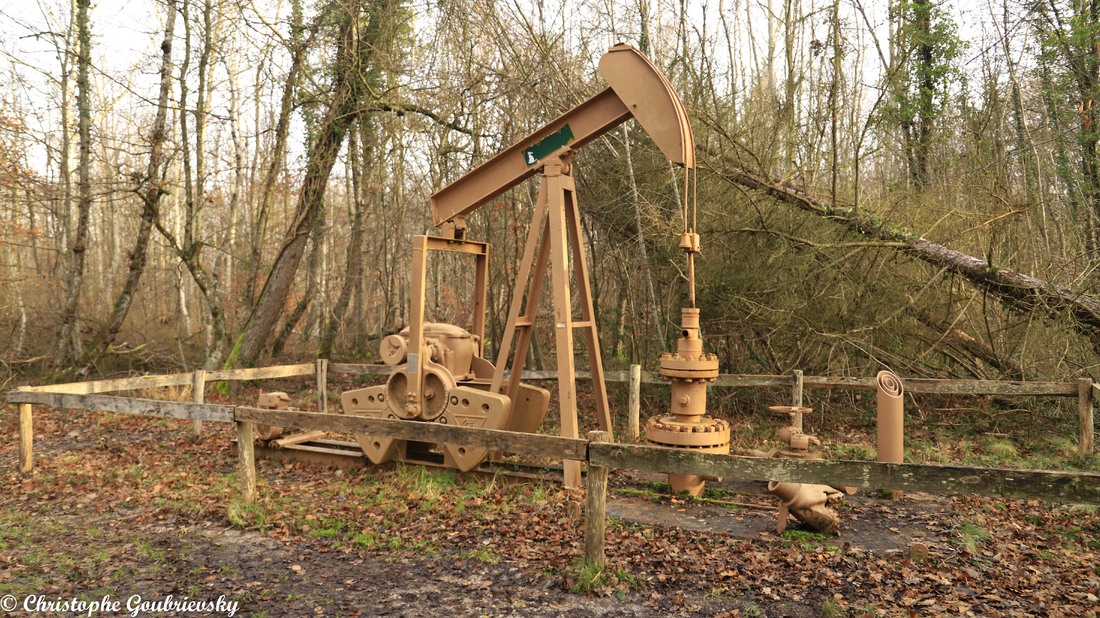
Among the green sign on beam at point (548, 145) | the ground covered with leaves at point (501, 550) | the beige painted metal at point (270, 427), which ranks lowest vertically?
the ground covered with leaves at point (501, 550)

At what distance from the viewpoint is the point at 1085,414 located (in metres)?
7.99

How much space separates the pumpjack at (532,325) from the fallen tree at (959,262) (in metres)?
3.27

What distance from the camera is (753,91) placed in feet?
39.0

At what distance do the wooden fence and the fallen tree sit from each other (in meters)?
1.48

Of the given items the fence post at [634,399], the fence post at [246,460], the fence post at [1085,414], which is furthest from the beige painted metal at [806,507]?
the fence post at [246,460]

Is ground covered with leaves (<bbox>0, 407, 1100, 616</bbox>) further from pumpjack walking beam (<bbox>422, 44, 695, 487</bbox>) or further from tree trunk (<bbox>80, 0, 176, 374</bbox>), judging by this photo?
tree trunk (<bbox>80, 0, 176, 374</bbox>)

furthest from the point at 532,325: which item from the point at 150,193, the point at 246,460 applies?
the point at 150,193

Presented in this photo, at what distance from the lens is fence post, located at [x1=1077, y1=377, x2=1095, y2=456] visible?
787 cm

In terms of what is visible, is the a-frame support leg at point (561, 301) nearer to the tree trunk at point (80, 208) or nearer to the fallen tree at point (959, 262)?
the fallen tree at point (959, 262)

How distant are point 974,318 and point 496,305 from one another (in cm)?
767

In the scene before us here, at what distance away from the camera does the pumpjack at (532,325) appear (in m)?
6.48

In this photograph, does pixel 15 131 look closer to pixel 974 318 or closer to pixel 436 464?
pixel 436 464

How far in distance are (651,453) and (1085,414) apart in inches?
244

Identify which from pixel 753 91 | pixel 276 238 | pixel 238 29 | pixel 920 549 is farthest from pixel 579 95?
pixel 276 238
